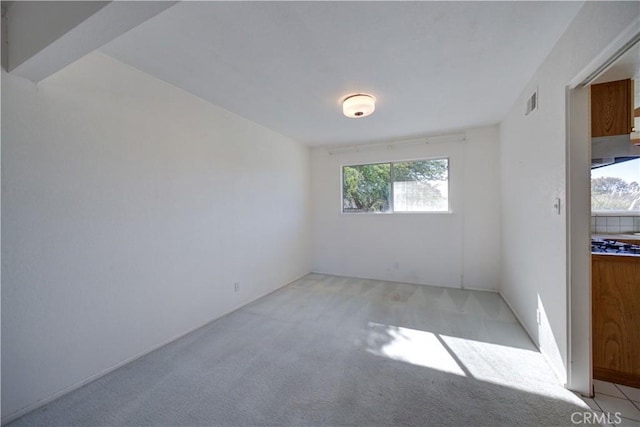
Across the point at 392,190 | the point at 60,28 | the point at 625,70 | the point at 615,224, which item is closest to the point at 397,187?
the point at 392,190

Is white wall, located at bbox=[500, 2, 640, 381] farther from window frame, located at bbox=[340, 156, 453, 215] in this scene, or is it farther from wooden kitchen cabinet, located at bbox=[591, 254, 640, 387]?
window frame, located at bbox=[340, 156, 453, 215]

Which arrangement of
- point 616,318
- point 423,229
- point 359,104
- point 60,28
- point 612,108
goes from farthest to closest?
point 423,229 → point 359,104 → point 612,108 → point 616,318 → point 60,28

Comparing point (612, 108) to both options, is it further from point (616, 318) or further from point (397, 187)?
point (397, 187)

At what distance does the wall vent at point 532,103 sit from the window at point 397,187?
164 centimetres

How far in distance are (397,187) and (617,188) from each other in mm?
2504

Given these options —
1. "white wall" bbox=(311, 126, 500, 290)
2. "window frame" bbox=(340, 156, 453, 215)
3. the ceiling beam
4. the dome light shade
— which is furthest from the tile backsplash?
the ceiling beam

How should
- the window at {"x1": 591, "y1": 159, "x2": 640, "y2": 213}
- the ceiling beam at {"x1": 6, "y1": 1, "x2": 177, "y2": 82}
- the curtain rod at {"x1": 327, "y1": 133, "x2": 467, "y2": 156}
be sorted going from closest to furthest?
the ceiling beam at {"x1": 6, "y1": 1, "x2": 177, "y2": 82} → the window at {"x1": 591, "y1": 159, "x2": 640, "y2": 213} → the curtain rod at {"x1": 327, "y1": 133, "x2": 467, "y2": 156}

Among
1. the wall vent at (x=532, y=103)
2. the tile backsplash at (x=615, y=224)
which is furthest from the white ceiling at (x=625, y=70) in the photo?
the tile backsplash at (x=615, y=224)

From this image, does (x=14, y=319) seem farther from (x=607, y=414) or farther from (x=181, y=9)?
(x=607, y=414)

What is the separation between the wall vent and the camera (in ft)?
7.05

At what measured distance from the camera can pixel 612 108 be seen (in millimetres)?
1811

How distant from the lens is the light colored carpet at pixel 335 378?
149 centimetres

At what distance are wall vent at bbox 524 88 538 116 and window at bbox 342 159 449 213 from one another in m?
1.64

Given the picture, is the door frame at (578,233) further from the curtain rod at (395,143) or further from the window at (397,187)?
the window at (397,187)
